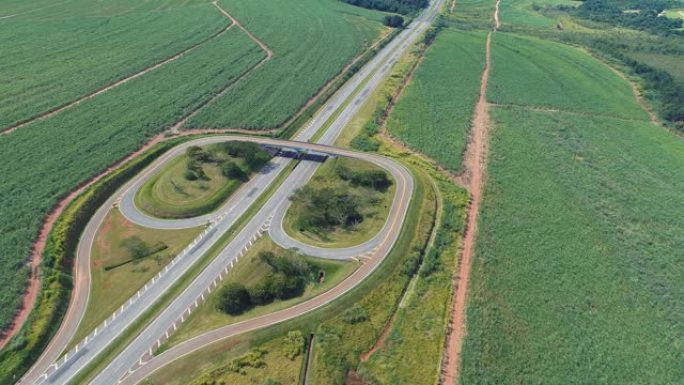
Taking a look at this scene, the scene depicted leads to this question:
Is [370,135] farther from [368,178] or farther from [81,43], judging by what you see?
[81,43]

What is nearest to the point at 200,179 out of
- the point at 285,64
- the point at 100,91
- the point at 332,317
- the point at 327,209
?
the point at 327,209

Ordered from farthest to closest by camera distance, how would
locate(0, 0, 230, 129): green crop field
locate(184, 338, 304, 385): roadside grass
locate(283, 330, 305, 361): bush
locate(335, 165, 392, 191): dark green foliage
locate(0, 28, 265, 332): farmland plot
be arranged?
locate(0, 0, 230, 129): green crop field, locate(335, 165, 392, 191): dark green foliage, locate(0, 28, 265, 332): farmland plot, locate(283, 330, 305, 361): bush, locate(184, 338, 304, 385): roadside grass

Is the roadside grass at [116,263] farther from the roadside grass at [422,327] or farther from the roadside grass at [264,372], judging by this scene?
the roadside grass at [422,327]

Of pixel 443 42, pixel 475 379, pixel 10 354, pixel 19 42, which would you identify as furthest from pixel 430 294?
pixel 19 42

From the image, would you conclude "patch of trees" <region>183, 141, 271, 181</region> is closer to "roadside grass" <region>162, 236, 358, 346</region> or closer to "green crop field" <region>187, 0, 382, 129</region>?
"green crop field" <region>187, 0, 382, 129</region>

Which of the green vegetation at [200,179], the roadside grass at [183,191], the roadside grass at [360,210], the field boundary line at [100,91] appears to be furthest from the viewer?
the field boundary line at [100,91]

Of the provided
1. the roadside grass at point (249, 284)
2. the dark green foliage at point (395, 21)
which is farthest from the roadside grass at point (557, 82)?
the roadside grass at point (249, 284)

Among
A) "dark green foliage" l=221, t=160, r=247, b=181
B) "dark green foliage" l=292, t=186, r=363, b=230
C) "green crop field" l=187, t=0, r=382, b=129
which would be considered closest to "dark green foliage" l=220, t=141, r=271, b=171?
"dark green foliage" l=221, t=160, r=247, b=181

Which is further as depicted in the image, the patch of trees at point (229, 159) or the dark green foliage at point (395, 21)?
the dark green foliage at point (395, 21)
